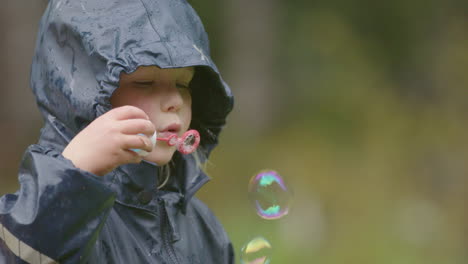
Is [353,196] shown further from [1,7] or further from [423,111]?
[1,7]

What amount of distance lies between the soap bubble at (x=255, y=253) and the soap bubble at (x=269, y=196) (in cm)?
10

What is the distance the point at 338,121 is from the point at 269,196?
5574 mm

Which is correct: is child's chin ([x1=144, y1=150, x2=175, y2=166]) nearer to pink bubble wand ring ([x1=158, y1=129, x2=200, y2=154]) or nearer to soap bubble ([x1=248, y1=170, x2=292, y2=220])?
pink bubble wand ring ([x1=158, y1=129, x2=200, y2=154])

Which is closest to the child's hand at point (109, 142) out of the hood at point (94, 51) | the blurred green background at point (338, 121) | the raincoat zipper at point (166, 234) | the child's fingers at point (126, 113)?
the child's fingers at point (126, 113)

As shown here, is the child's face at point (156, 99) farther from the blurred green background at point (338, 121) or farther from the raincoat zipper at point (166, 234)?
the blurred green background at point (338, 121)

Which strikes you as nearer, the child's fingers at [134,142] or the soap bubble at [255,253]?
the child's fingers at [134,142]

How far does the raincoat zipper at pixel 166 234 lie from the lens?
1.75 m

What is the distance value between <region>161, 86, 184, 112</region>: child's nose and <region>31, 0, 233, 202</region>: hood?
0.07 meters

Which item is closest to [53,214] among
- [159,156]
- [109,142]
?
[109,142]

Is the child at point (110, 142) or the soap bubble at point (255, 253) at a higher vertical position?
the child at point (110, 142)

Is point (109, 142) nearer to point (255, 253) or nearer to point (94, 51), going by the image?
point (94, 51)

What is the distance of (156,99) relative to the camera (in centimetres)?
169

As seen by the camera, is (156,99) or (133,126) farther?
(156,99)

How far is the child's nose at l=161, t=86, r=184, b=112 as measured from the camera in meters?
1.69
